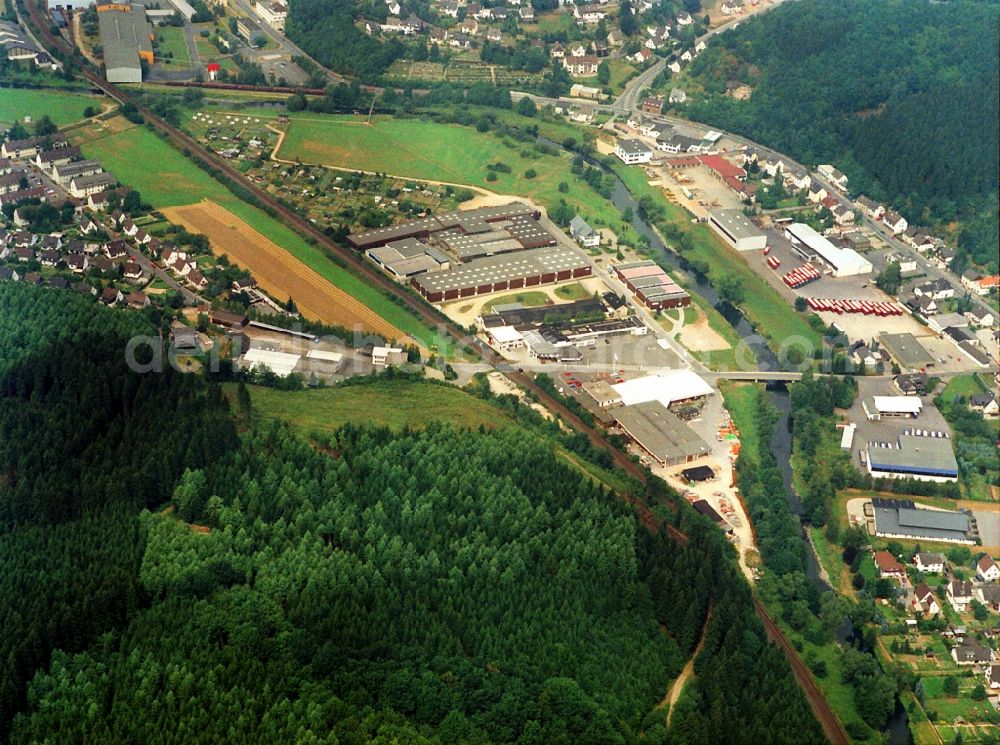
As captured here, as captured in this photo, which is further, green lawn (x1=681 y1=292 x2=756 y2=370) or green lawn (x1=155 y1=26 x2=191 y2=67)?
green lawn (x1=155 y1=26 x2=191 y2=67)

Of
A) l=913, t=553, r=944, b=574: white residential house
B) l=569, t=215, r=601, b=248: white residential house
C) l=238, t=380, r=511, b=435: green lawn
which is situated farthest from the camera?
l=569, t=215, r=601, b=248: white residential house

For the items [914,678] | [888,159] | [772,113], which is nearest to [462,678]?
[914,678]

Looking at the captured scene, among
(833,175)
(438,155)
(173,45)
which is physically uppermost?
(173,45)

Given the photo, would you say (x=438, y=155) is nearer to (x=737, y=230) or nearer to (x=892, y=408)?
(x=737, y=230)

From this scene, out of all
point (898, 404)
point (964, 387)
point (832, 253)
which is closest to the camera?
point (898, 404)

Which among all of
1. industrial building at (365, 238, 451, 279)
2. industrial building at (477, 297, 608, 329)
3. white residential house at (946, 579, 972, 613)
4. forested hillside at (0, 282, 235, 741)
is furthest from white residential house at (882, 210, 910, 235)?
forested hillside at (0, 282, 235, 741)

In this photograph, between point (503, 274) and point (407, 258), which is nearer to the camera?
point (503, 274)

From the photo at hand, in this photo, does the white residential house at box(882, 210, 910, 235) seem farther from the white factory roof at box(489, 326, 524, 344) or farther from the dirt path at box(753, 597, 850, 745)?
the dirt path at box(753, 597, 850, 745)

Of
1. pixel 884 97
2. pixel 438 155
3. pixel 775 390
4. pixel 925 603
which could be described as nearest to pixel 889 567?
pixel 925 603
